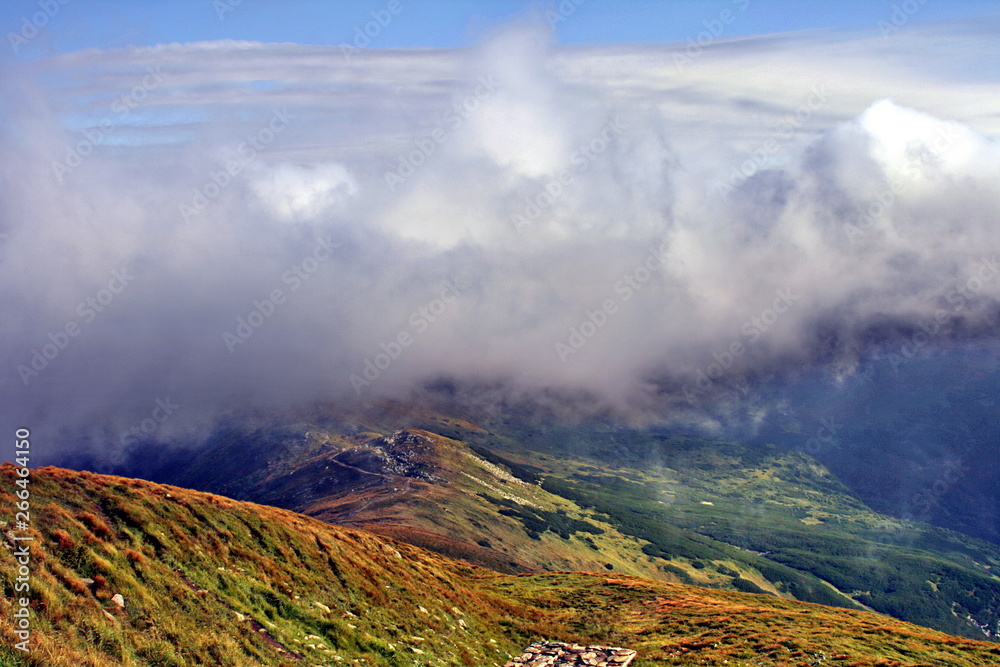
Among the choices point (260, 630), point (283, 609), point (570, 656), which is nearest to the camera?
point (260, 630)

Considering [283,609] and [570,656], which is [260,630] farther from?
[570,656]

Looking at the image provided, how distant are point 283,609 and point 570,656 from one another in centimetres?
2998

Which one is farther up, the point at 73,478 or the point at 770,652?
the point at 73,478

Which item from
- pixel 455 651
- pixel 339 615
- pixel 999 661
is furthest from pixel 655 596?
pixel 339 615

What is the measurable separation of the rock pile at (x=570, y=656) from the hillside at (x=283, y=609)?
5.53ft

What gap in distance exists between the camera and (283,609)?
151 feet

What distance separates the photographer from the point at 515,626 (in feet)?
235

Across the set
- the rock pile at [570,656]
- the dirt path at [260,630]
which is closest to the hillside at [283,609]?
the dirt path at [260,630]

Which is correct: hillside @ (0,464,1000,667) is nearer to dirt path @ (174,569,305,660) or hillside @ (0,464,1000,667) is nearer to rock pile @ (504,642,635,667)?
dirt path @ (174,569,305,660)

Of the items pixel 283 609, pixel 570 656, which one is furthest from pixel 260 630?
pixel 570 656

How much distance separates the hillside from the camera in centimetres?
3400

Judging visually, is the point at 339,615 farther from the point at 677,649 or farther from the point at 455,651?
the point at 677,649

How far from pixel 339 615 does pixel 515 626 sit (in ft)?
90.0

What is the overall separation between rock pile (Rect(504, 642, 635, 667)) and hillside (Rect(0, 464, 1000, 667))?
66.4 inches
